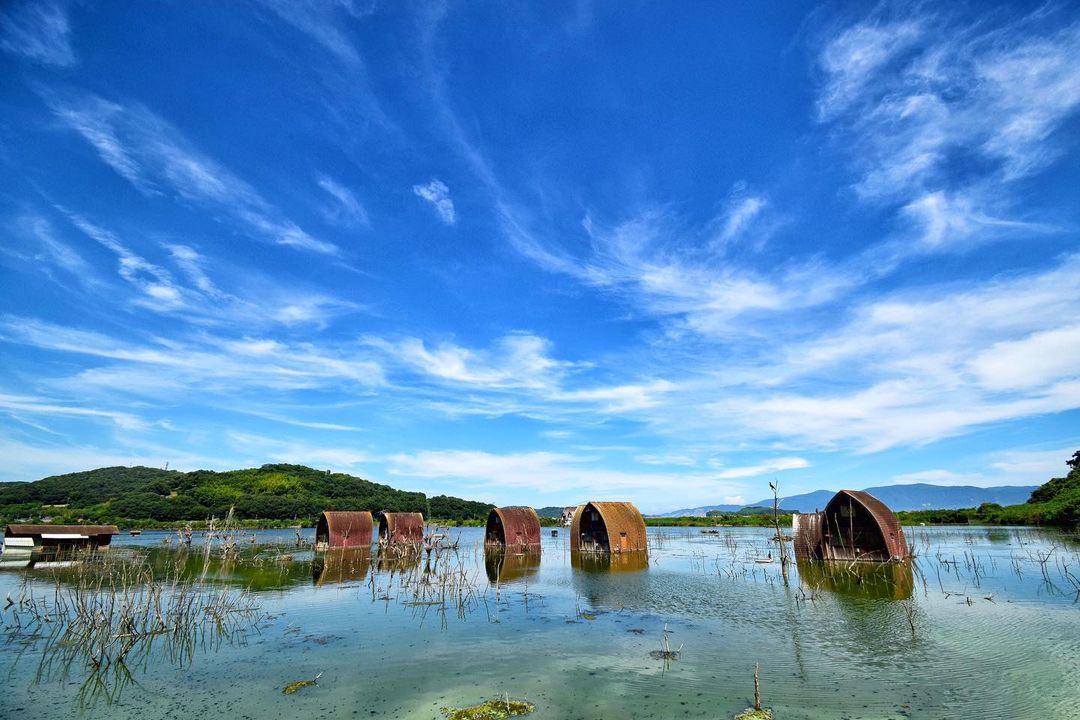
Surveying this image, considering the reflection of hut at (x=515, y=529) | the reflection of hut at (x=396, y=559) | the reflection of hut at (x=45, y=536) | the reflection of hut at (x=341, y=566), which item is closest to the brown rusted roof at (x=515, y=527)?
the reflection of hut at (x=515, y=529)

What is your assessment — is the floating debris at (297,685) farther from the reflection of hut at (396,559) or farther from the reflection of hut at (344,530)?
the reflection of hut at (344,530)

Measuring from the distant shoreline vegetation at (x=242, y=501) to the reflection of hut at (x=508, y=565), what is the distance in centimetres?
4901

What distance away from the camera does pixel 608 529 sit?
3319 cm

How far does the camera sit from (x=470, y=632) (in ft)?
44.5

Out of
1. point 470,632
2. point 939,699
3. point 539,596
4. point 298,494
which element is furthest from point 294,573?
point 298,494

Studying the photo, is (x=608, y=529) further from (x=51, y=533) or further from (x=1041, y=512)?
(x=1041, y=512)

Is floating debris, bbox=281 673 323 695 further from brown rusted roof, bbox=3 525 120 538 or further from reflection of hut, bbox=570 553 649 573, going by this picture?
brown rusted roof, bbox=3 525 120 538

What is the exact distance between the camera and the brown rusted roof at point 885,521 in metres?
23.8

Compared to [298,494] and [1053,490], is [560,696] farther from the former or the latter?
[298,494]

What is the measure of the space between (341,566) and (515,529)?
1169cm

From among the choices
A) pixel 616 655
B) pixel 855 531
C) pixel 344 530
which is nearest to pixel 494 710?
pixel 616 655

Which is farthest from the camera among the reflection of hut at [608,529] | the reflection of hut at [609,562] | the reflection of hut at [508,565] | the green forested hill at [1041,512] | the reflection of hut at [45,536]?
the green forested hill at [1041,512]

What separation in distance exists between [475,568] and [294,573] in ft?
28.3

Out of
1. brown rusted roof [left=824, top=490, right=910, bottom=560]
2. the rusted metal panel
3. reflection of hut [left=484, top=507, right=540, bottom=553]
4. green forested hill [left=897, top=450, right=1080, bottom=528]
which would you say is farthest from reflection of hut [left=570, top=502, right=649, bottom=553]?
green forested hill [left=897, top=450, right=1080, bottom=528]
